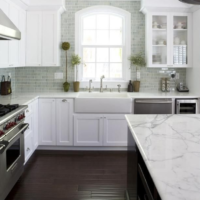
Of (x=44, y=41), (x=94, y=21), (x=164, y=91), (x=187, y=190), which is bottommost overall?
(x=187, y=190)

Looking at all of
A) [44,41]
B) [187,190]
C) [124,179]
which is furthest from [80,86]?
Result: [187,190]

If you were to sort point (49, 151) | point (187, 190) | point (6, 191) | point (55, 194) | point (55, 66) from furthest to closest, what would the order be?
point (55, 66)
point (49, 151)
point (55, 194)
point (6, 191)
point (187, 190)

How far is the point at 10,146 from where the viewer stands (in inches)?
119

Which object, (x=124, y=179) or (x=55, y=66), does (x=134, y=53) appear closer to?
(x=55, y=66)

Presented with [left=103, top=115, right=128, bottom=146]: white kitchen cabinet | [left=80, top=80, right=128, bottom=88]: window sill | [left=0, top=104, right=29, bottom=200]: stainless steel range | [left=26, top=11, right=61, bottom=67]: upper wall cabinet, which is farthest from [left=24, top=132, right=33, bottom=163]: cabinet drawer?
[left=80, top=80, right=128, bottom=88]: window sill

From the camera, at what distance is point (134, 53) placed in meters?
5.41

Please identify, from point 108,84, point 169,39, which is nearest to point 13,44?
point 108,84

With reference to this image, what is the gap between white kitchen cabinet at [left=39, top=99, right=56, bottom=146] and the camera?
4.71 meters

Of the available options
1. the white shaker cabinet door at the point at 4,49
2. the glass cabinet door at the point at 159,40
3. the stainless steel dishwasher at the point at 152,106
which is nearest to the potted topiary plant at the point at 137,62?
the glass cabinet door at the point at 159,40

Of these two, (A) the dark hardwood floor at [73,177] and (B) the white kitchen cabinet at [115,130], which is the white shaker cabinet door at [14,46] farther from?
(B) the white kitchen cabinet at [115,130]

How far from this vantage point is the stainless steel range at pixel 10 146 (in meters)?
2.79

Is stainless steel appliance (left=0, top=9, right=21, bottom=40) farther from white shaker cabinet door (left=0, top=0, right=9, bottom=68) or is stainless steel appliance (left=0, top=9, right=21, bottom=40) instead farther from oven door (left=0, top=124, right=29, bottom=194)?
oven door (left=0, top=124, right=29, bottom=194)

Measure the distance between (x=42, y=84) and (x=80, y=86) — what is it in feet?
2.30

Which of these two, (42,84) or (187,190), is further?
(42,84)
